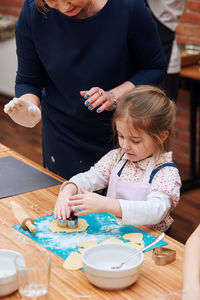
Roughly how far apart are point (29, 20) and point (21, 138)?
312 cm

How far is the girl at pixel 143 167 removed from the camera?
149cm

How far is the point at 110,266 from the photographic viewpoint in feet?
3.83

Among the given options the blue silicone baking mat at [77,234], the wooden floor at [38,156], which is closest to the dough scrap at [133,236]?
the blue silicone baking mat at [77,234]

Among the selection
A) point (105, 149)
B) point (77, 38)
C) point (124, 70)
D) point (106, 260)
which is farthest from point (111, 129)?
point (106, 260)

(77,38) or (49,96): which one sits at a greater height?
(77,38)

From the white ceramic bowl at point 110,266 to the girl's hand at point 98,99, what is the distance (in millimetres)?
641

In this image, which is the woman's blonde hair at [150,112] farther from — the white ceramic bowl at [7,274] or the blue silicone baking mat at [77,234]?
the white ceramic bowl at [7,274]

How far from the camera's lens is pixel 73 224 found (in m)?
1.42

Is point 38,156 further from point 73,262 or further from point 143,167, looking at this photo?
point 73,262

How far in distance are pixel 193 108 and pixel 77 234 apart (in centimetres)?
239

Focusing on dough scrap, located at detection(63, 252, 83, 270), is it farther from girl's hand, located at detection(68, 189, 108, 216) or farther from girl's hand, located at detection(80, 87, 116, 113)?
girl's hand, located at detection(80, 87, 116, 113)

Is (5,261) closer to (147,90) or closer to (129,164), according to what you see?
(129,164)

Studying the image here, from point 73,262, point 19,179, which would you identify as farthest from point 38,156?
point 73,262

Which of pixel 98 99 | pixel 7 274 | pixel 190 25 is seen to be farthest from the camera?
pixel 190 25
